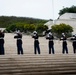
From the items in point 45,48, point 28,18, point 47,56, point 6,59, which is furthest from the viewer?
point 28,18

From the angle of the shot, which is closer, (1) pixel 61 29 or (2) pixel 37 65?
(2) pixel 37 65

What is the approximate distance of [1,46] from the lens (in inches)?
613

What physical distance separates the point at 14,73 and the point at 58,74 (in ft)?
5.05

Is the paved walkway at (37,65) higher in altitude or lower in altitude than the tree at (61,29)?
lower

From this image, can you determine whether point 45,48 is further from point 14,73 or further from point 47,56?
point 14,73

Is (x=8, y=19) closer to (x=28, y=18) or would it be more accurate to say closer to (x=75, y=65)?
(x=28, y=18)

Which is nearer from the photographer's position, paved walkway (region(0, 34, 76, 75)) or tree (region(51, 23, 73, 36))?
paved walkway (region(0, 34, 76, 75))

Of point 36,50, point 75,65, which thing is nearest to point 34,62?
point 75,65

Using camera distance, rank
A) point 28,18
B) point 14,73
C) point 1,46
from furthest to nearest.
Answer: point 28,18 < point 1,46 < point 14,73

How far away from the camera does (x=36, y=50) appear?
17.2 meters

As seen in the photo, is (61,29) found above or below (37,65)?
above

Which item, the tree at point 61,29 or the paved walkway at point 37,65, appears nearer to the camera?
the paved walkway at point 37,65

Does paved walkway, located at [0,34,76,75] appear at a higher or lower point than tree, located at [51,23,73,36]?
lower

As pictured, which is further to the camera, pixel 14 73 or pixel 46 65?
pixel 46 65
